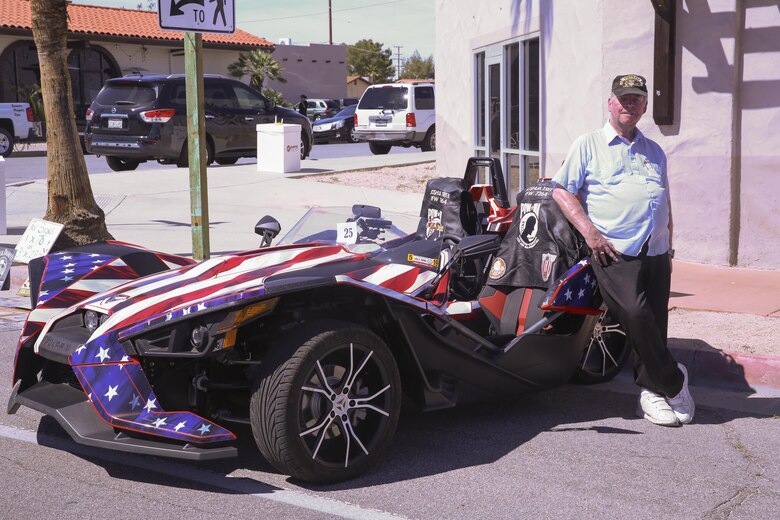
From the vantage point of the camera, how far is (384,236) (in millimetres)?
5203

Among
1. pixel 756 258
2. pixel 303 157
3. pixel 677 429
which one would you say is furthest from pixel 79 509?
pixel 303 157

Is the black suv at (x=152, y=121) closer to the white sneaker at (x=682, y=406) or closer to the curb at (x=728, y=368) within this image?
the curb at (x=728, y=368)

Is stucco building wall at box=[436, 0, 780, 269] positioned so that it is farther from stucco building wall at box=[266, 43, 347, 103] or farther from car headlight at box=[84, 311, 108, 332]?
stucco building wall at box=[266, 43, 347, 103]

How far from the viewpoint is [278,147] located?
18797 mm

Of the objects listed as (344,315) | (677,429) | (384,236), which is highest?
(384,236)

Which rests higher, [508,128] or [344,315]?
[508,128]

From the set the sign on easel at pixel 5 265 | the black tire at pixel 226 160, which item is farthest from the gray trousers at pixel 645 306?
the black tire at pixel 226 160

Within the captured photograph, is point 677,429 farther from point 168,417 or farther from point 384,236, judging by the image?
point 168,417

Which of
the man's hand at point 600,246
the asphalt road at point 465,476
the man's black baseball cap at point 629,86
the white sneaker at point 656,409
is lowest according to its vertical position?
the asphalt road at point 465,476

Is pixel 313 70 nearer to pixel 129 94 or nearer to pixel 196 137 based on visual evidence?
pixel 129 94

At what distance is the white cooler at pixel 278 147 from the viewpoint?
18719mm

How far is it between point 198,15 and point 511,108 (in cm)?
595

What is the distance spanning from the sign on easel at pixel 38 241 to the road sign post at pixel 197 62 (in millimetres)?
1440

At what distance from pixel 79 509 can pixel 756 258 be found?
288 inches
